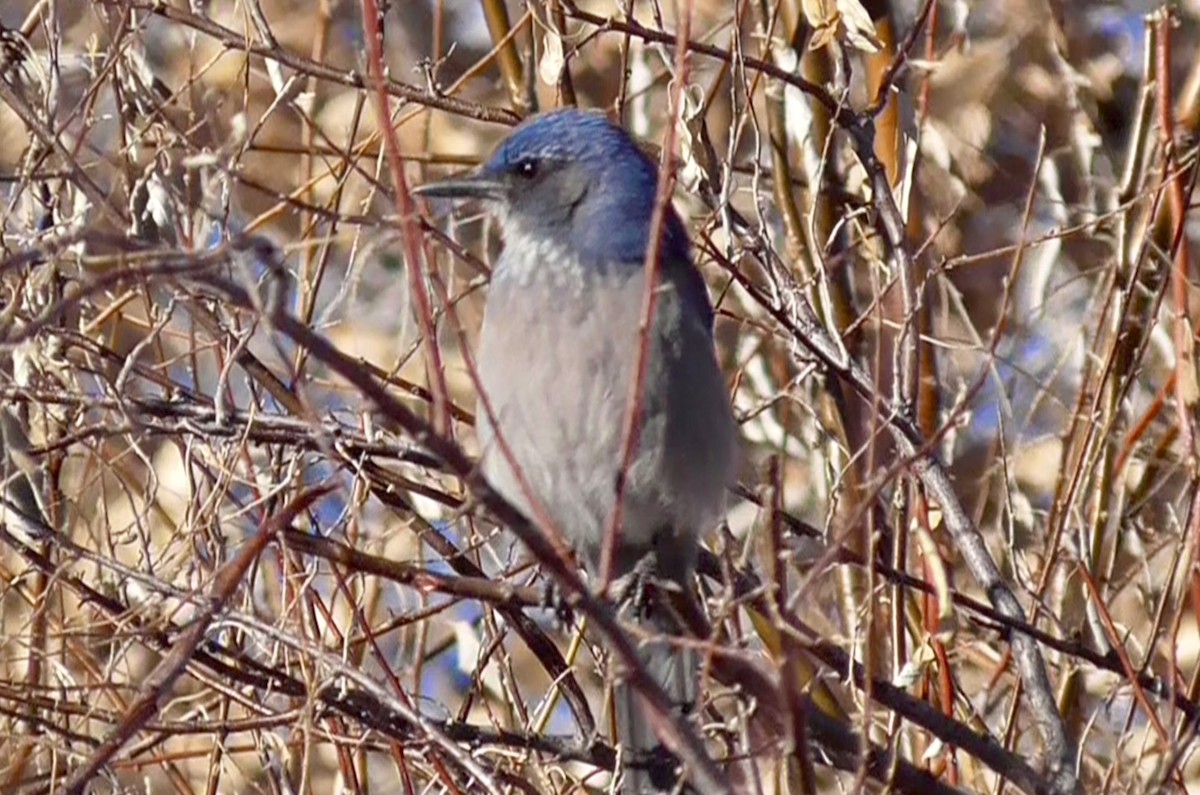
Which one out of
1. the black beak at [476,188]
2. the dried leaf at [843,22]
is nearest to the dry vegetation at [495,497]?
the dried leaf at [843,22]

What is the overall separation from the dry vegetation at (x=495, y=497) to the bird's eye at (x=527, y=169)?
0.18 metres

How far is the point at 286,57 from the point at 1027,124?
388 centimetres

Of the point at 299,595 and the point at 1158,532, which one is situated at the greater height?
the point at 1158,532

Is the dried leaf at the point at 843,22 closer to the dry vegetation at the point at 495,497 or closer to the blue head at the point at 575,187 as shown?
the dry vegetation at the point at 495,497

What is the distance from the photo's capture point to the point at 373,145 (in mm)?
5633

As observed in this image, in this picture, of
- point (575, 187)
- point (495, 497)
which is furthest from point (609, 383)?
point (495, 497)

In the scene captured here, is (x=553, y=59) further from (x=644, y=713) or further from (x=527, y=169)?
(x=644, y=713)

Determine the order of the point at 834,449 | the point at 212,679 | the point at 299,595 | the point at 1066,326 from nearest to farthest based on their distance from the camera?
1. the point at 299,595
2. the point at 212,679
3. the point at 834,449
4. the point at 1066,326

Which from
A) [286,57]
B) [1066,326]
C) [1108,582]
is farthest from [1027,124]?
[286,57]

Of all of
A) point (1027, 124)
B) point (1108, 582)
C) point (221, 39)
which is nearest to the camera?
point (221, 39)

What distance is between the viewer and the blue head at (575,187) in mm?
4688

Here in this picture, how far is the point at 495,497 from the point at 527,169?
7.32 ft

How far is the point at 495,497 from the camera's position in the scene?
9.10 feet

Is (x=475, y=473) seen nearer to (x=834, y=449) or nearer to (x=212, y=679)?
(x=212, y=679)
